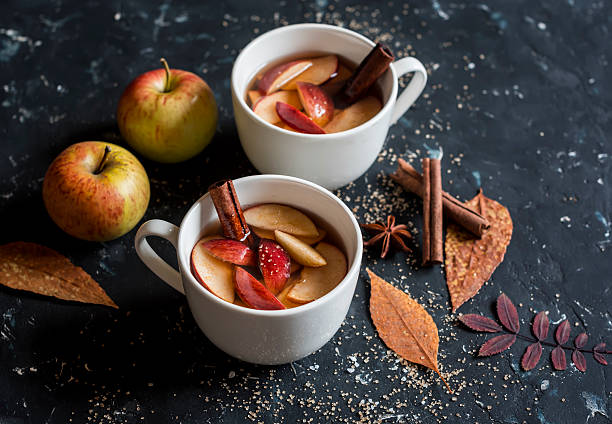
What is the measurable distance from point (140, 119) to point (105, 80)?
0.97 feet

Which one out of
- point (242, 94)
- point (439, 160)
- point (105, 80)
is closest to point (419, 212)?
point (439, 160)

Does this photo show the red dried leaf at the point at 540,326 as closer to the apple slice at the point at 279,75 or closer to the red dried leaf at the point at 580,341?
the red dried leaf at the point at 580,341

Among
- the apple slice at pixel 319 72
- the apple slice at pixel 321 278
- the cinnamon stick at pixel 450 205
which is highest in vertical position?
the apple slice at pixel 319 72

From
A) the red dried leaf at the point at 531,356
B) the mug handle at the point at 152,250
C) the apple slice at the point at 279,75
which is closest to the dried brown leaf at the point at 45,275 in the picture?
the mug handle at the point at 152,250

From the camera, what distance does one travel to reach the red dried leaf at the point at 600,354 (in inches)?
47.2

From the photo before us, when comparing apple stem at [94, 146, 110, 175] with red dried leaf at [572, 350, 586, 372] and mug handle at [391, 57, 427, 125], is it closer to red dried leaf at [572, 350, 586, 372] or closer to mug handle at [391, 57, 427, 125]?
mug handle at [391, 57, 427, 125]

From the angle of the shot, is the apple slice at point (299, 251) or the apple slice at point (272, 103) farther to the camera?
the apple slice at point (272, 103)

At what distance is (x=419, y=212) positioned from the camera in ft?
4.57

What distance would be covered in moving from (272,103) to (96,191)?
374 mm

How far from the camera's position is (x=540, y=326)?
1239 mm

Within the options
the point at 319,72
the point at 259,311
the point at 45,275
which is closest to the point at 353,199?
the point at 319,72

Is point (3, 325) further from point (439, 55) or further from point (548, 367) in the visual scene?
point (439, 55)

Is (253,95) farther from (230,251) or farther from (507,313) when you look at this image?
(507,313)

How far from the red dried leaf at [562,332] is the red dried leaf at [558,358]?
2cm
